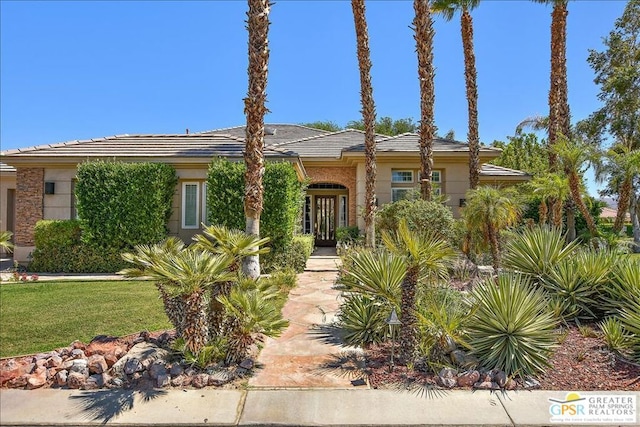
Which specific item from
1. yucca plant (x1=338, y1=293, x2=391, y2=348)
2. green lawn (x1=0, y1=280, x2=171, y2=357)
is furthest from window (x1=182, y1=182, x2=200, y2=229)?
yucca plant (x1=338, y1=293, x2=391, y2=348)

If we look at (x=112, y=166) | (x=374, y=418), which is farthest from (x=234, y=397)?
(x=112, y=166)

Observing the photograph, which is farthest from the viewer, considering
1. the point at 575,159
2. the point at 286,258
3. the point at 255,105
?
the point at 575,159

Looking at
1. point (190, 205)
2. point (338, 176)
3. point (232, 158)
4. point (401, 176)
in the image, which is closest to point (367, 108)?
point (401, 176)

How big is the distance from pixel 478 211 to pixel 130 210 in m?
11.5

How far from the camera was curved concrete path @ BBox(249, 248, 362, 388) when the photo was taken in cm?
454

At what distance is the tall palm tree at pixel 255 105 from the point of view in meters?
7.92

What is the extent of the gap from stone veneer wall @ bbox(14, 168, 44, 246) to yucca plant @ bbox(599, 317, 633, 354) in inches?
695

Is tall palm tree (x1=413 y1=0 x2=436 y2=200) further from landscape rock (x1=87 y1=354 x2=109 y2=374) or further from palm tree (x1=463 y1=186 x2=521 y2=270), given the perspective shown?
landscape rock (x1=87 y1=354 x2=109 y2=374)

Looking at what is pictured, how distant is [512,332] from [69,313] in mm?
8157

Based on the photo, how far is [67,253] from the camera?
1259 centimetres

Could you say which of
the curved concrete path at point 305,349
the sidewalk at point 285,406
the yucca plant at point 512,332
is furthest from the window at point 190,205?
the yucca plant at point 512,332

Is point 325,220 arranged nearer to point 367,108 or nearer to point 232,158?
point 367,108
